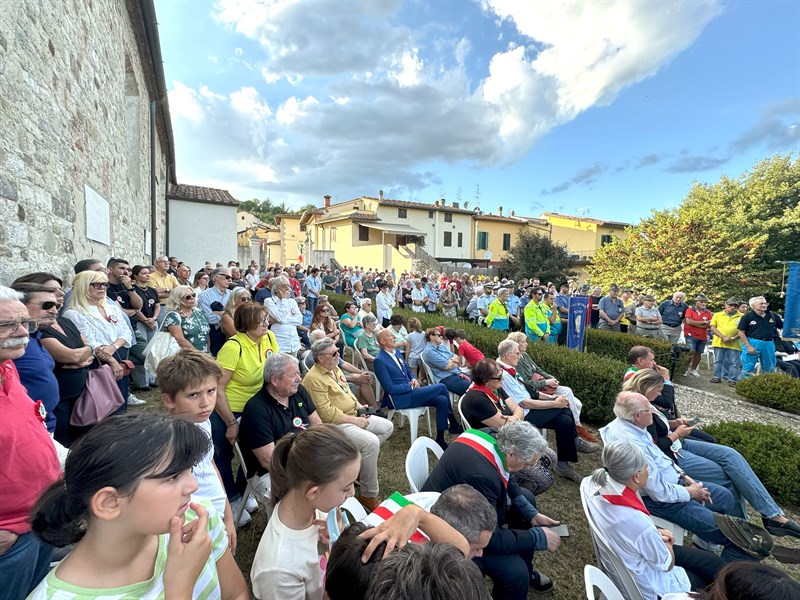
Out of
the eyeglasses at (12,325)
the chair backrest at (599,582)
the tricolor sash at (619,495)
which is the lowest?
the chair backrest at (599,582)

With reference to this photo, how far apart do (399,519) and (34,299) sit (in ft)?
8.58

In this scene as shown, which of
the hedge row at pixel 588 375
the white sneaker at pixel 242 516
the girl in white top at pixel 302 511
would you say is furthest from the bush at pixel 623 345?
the girl in white top at pixel 302 511

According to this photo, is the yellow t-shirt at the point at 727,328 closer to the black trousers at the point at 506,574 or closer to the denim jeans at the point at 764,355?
the denim jeans at the point at 764,355

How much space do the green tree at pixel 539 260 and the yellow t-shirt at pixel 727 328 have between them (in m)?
19.0

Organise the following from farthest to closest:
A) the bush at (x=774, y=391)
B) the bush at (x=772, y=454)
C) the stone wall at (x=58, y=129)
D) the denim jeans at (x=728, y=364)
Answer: the denim jeans at (x=728, y=364), the bush at (x=774, y=391), the bush at (x=772, y=454), the stone wall at (x=58, y=129)

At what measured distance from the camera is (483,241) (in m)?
39.5

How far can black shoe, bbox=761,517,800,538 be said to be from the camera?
3.13m


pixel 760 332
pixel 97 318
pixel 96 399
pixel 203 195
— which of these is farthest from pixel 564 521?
pixel 203 195

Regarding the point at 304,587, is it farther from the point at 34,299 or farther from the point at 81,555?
the point at 34,299

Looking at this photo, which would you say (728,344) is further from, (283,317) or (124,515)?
(124,515)

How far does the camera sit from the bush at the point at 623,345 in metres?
7.50

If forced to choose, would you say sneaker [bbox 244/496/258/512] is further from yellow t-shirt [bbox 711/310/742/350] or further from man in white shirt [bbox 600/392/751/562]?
yellow t-shirt [bbox 711/310/742/350]

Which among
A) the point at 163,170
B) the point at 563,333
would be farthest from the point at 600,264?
the point at 163,170

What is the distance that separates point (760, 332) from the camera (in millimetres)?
7266
